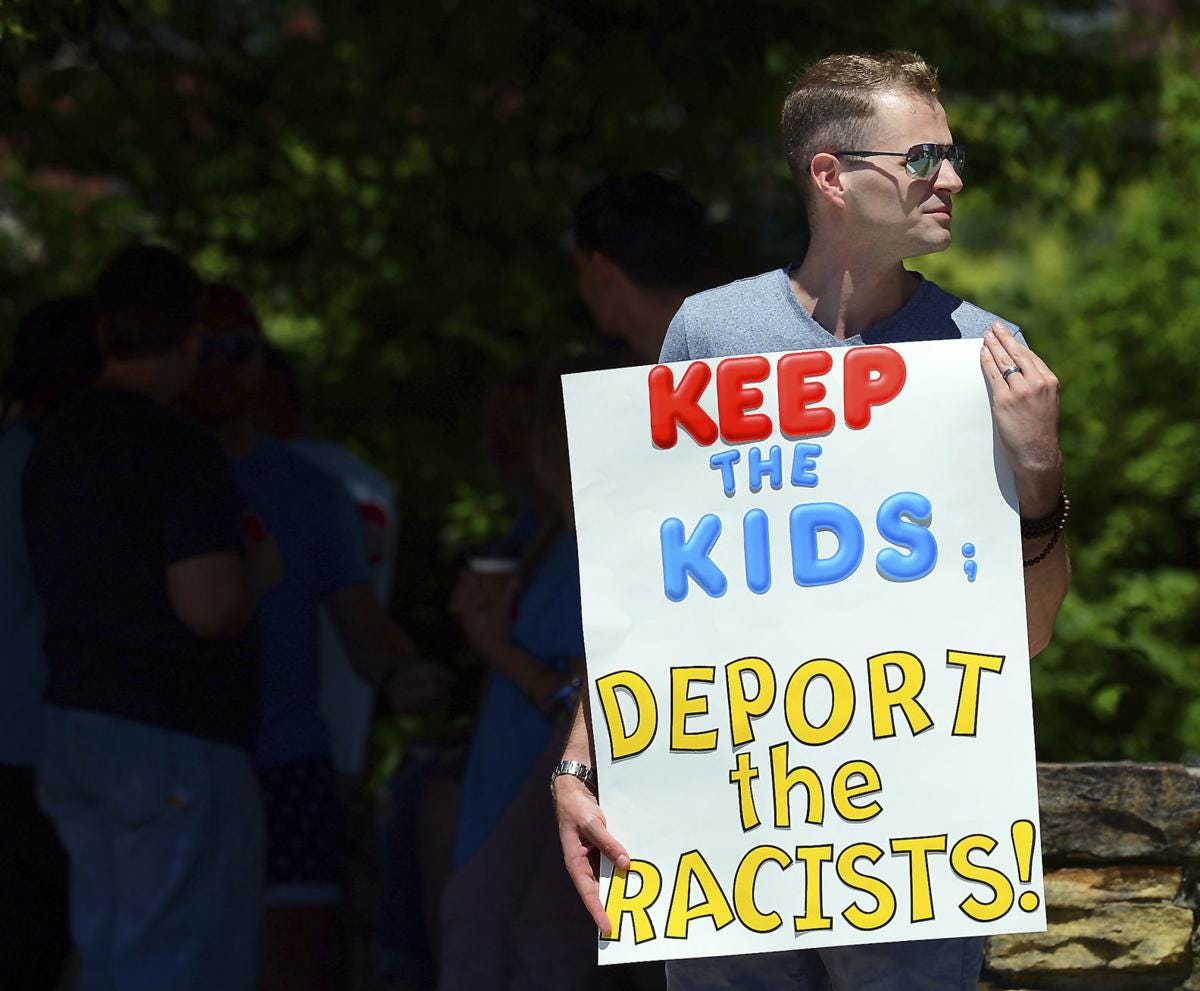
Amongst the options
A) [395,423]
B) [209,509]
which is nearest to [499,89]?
[395,423]

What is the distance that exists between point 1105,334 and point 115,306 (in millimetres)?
4528

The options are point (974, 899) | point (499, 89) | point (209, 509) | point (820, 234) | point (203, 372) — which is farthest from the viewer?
point (499, 89)

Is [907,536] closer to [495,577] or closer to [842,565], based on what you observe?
[842,565]

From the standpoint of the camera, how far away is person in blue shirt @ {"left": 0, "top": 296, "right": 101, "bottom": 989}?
4109 millimetres

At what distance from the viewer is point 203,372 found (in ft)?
15.2

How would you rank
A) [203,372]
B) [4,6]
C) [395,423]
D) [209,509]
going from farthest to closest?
[395,423]
[203,372]
[209,509]
[4,6]

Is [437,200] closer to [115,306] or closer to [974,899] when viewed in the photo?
[115,306]

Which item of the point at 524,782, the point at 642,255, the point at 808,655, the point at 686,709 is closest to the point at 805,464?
the point at 808,655

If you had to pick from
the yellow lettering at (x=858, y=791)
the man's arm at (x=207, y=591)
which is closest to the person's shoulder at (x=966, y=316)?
the yellow lettering at (x=858, y=791)

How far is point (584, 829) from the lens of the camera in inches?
104

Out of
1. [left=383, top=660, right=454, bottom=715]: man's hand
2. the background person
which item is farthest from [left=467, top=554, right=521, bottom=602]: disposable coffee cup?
the background person

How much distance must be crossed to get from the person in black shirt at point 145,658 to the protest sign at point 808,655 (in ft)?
4.51

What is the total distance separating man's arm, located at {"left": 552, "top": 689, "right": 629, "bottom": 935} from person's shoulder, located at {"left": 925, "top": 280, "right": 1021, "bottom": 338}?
715mm

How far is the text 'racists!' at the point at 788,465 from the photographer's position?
2578 millimetres
